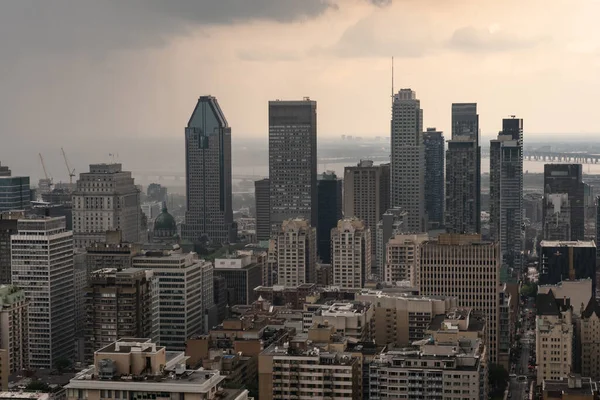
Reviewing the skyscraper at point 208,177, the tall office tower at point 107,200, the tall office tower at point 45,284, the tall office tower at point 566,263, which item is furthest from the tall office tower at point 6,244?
the skyscraper at point 208,177

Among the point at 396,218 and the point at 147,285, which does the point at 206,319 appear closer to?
the point at 147,285

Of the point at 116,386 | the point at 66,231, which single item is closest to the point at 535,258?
the point at 66,231

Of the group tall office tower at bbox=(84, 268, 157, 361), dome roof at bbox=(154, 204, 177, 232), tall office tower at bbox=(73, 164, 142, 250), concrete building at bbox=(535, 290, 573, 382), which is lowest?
concrete building at bbox=(535, 290, 573, 382)

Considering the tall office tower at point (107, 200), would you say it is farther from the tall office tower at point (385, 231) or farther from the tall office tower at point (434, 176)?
the tall office tower at point (434, 176)

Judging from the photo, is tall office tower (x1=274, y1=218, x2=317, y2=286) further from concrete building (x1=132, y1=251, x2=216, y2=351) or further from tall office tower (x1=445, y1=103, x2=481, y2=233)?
tall office tower (x1=445, y1=103, x2=481, y2=233)

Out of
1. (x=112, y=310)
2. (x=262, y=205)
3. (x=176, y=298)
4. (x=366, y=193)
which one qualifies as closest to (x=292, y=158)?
(x=262, y=205)

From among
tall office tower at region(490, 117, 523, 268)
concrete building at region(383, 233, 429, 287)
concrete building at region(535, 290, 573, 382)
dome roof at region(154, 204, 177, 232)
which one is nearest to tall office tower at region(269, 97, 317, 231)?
dome roof at region(154, 204, 177, 232)
